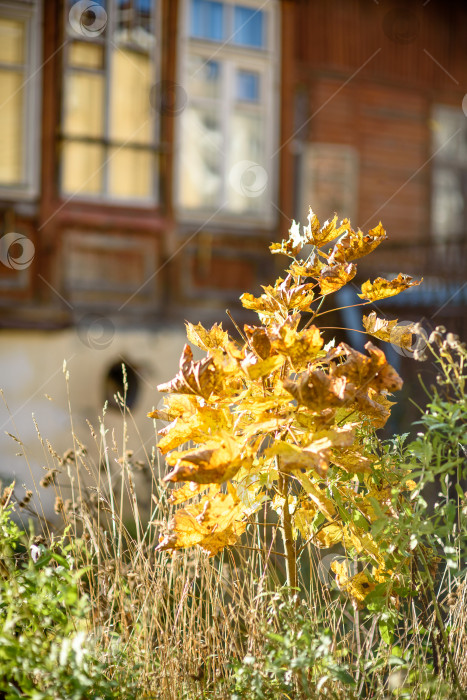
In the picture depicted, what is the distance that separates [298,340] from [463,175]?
9.52 metres

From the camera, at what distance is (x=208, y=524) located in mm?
1719

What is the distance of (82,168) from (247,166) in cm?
169

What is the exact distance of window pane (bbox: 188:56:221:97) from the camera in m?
7.84

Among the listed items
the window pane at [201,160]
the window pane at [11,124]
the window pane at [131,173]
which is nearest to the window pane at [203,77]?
the window pane at [201,160]

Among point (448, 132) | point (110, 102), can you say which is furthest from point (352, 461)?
point (448, 132)

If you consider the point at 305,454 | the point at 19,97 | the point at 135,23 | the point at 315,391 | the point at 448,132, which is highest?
the point at 135,23

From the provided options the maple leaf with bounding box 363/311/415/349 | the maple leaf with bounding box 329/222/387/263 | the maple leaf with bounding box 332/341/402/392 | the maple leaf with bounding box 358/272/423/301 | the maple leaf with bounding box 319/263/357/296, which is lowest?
the maple leaf with bounding box 332/341/402/392

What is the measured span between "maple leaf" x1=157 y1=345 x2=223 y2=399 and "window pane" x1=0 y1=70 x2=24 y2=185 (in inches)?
227

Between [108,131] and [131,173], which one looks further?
[131,173]

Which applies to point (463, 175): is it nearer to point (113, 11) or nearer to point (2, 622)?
point (113, 11)

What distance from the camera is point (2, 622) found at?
188cm

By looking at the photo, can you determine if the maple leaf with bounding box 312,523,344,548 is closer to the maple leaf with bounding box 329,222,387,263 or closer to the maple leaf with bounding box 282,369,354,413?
the maple leaf with bounding box 282,369,354,413

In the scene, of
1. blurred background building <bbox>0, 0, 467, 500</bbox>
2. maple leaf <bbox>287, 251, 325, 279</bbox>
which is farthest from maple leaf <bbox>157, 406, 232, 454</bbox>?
blurred background building <bbox>0, 0, 467, 500</bbox>

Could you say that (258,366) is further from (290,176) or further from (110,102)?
(290,176)
